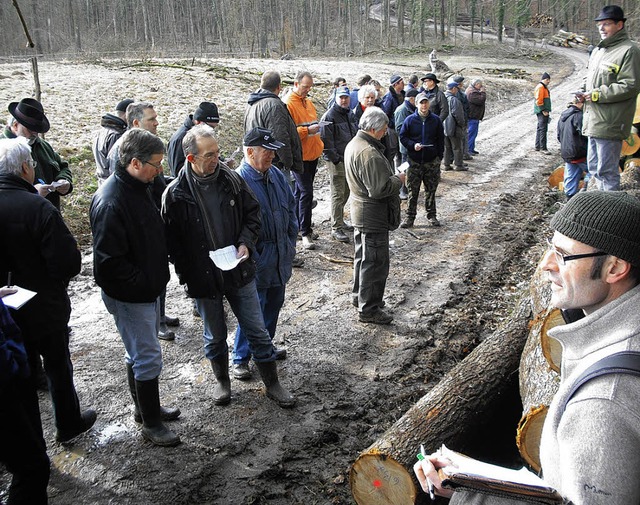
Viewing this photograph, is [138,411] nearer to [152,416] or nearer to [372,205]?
[152,416]

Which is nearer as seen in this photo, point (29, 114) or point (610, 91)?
point (29, 114)

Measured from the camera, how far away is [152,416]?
14.3 feet

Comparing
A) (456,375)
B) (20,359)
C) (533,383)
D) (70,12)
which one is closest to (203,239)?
(20,359)

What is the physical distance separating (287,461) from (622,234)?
3.06m

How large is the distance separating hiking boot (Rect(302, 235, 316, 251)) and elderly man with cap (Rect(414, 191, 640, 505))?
244 inches

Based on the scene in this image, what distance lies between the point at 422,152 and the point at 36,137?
18.9 ft

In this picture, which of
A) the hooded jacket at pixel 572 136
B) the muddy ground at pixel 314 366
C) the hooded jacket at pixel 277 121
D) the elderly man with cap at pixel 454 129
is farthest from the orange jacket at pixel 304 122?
the elderly man with cap at pixel 454 129

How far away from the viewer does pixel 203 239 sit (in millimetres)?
4508

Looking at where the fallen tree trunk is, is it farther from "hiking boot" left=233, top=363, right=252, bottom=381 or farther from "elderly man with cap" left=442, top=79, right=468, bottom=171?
"elderly man with cap" left=442, top=79, right=468, bottom=171

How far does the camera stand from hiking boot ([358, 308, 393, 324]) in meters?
6.29

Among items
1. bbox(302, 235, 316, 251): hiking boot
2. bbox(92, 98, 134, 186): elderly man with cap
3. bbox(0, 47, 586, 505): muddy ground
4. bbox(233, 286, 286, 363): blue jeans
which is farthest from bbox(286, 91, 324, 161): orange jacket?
bbox(233, 286, 286, 363): blue jeans

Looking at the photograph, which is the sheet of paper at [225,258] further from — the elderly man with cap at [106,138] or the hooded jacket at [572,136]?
the hooded jacket at [572,136]

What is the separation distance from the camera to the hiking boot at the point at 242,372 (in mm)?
5246

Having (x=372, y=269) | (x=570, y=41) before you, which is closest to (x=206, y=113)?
(x=372, y=269)
